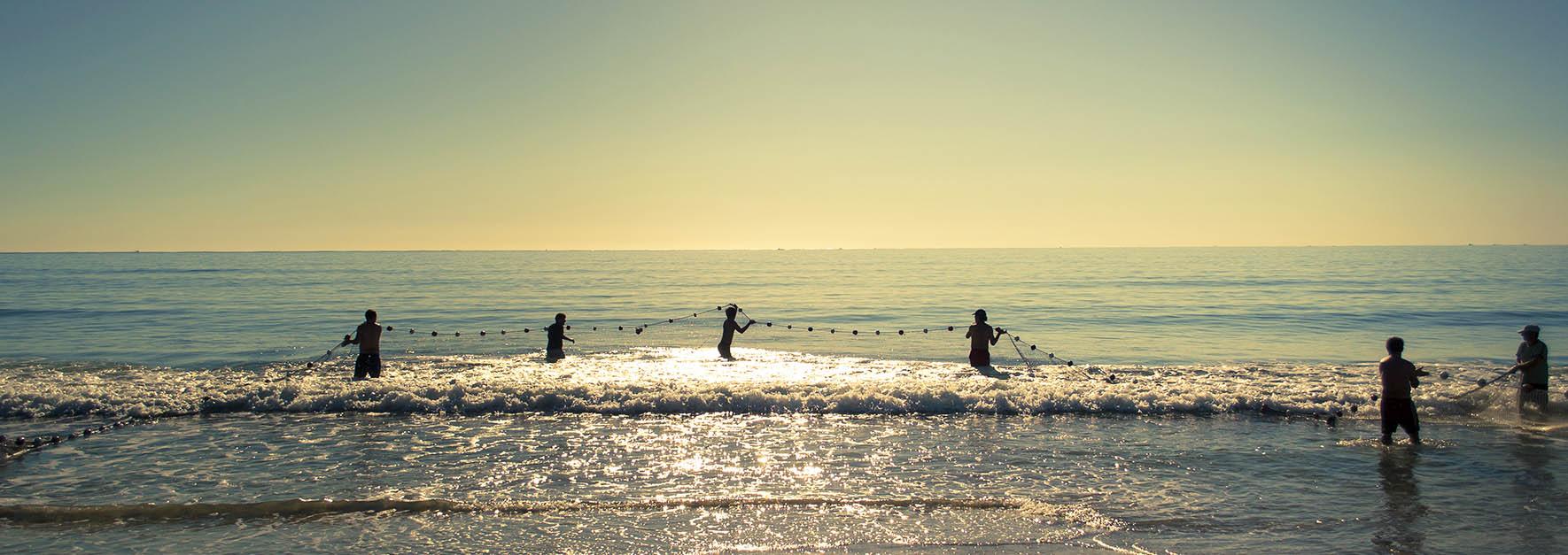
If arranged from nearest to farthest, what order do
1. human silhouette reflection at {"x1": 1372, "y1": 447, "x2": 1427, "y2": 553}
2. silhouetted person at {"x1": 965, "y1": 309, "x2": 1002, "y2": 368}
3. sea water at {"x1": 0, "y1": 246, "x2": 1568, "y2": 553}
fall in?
1. human silhouette reflection at {"x1": 1372, "y1": 447, "x2": 1427, "y2": 553}
2. sea water at {"x1": 0, "y1": 246, "x2": 1568, "y2": 553}
3. silhouetted person at {"x1": 965, "y1": 309, "x2": 1002, "y2": 368}

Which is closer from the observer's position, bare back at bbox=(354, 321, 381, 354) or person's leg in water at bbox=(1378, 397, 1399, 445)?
person's leg in water at bbox=(1378, 397, 1399, 445)

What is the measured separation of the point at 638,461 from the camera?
35.6 feet

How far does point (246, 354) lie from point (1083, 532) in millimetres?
25885

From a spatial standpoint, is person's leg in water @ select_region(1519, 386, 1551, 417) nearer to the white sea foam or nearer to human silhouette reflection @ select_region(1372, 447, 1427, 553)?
the white sea foam

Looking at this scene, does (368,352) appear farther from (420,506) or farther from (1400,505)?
(1400,505)

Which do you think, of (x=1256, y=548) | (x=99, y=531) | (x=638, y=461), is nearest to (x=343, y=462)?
(x=99, y=531)

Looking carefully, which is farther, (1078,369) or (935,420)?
(1078,369)

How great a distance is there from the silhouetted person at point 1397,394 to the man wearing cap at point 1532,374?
2.57 meters

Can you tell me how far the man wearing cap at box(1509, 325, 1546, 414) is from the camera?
12.5 meters

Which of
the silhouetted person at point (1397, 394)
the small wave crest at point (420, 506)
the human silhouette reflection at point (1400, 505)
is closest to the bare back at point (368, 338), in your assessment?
the small wave crest at point (420, 506)

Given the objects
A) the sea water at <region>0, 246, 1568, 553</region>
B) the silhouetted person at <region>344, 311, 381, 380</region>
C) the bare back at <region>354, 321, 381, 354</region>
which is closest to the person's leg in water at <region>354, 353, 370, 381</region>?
the silhouetted person at <region>344, 311, 381, 380</region>

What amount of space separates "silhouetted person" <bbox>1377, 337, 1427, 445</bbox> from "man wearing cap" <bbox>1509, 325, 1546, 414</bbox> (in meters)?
2.57

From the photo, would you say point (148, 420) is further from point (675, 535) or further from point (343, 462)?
point (675, 535)

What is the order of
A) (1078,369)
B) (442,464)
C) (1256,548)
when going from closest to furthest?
(1256,548)
(442,464)
(1078,369)
